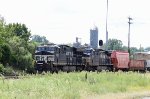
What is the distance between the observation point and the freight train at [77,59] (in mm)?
43375

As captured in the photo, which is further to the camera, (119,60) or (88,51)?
(119,60)

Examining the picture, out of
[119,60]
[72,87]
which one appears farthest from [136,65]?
[72,87]

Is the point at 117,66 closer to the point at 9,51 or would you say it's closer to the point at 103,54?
the point at 103,54

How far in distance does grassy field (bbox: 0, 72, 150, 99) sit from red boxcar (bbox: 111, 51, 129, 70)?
2326 cm

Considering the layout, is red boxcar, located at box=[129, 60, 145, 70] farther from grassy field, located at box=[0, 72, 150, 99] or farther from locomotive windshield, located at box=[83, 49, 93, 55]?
grassy field, located at box=[0, 72, 150, 99]

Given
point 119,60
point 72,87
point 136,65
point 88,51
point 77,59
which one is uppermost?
point 88,51

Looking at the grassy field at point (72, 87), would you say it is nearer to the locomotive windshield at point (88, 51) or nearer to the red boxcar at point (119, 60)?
the locomotive windshield at point (88, 51)

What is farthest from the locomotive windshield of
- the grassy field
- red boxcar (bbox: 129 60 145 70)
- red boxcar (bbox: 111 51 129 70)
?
the grassy field

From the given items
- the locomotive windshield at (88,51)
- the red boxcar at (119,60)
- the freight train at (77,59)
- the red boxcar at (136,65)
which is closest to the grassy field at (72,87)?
the freight train at (77,59)

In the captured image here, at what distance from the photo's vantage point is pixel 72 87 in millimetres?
23906

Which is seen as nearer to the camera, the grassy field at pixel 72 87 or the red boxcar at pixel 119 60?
the grassy field at pixel 72 87

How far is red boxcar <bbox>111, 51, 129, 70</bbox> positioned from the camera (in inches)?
2347

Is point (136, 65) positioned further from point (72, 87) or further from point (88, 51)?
point (72, 87)

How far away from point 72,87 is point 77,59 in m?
26.0
